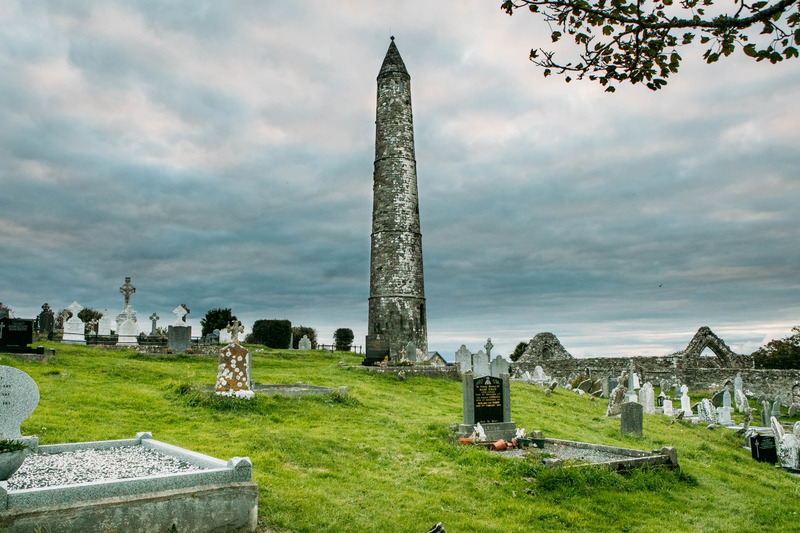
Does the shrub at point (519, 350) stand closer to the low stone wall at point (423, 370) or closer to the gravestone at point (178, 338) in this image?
the low stone wall at point (423, 370)

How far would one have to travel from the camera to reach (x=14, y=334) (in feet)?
60.0

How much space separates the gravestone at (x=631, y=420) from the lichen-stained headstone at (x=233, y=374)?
920 cm

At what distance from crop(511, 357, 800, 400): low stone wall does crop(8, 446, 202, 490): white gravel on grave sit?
26.5m

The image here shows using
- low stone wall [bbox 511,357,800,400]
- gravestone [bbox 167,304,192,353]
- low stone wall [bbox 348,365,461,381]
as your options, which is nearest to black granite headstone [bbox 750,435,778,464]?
low stone wall [bbox 348,365,461,381]

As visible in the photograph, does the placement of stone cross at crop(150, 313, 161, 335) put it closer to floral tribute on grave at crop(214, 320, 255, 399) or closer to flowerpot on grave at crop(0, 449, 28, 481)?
floral tribute on grave at crop(214, 320, 255, 399)

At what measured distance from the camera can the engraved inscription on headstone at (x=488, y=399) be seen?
12.2 m

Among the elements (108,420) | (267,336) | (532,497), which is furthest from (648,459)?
(267,336)

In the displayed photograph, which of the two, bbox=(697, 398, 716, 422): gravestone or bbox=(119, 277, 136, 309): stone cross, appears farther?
bbox=(119, 277, 136, 309): stone cross

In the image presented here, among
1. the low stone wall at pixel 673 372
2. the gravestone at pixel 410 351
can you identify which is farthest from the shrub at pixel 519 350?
the gravestone at pixel 410 351

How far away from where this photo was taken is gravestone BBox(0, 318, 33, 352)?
59.6ft

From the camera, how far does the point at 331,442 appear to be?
10578mm

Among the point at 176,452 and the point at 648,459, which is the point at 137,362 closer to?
Result: the point at 176,452

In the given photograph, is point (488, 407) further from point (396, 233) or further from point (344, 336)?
point (344, 336)

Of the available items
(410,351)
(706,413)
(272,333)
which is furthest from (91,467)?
(272,333)
